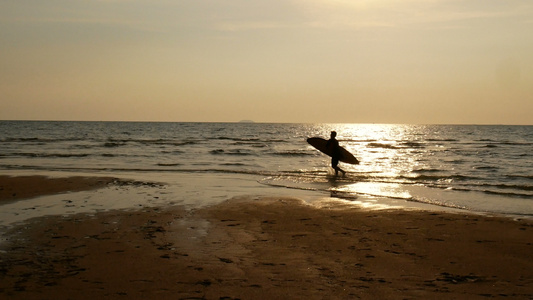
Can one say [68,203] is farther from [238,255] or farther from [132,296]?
[132,296]

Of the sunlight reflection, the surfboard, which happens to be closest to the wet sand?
the sunlight reflection

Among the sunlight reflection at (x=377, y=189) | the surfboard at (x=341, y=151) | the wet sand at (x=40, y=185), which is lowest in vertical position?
the wet sand at (x=40, y=185)

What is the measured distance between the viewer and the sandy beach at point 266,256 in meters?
5.66

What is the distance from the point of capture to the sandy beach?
5.66 m

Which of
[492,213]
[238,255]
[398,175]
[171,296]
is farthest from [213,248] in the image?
[398,175]

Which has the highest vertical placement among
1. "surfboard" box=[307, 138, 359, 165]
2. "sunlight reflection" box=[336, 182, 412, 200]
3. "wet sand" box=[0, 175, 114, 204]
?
"surfboard" box=[307, 138, 359, 165]

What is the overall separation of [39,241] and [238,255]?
324 centimetres

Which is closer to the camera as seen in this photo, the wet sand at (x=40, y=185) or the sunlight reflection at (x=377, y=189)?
the wet sand at (x=40, y=185)

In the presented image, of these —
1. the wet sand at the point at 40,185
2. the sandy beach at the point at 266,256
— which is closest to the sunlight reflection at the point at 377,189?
the sandy beach at the point at 266,256

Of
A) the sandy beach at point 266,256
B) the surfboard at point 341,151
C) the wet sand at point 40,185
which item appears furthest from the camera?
the surfboard at point 341,151

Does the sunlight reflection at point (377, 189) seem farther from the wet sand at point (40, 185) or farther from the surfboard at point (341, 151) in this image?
the wet sand at point (40, 185)

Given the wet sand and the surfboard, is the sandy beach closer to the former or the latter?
the wet sand

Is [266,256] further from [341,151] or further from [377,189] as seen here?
[341,151]

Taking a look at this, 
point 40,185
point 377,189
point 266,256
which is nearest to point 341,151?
point 377,189
